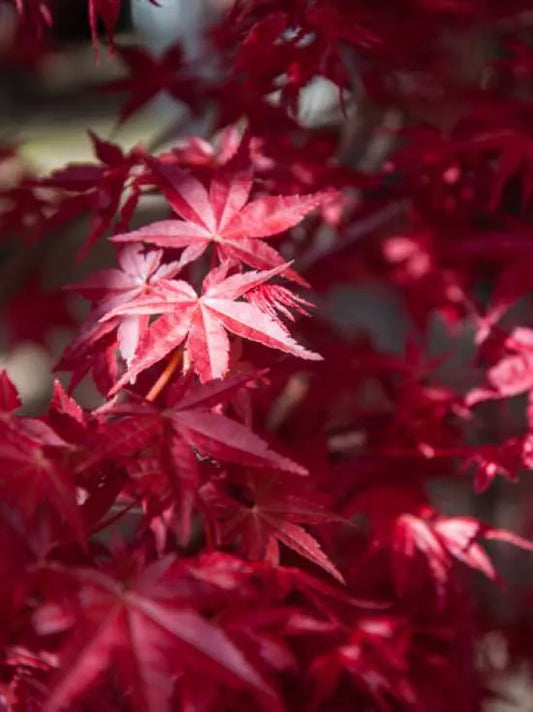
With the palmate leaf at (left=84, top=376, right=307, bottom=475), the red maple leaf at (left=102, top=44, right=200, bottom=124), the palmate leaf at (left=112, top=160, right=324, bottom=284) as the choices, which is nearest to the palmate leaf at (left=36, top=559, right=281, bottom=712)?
the palmate leaf at (left=84, top=376, right=307, bottom=475)

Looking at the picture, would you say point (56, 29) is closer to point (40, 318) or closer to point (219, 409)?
point (40, 318)

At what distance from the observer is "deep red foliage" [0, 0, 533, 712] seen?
24.2 inches

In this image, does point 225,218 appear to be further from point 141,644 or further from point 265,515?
point 141,644

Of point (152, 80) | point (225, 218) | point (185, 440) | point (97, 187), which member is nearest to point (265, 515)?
point (185, 440)

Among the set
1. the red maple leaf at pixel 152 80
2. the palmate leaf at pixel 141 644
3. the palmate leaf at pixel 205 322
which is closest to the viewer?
the palmate leaf at pixel 141 644

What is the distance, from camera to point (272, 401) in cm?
112

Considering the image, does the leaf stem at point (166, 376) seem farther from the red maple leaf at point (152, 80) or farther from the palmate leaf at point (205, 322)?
the red maple leaf at point (152, 80)

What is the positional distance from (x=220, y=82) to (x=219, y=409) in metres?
0.77

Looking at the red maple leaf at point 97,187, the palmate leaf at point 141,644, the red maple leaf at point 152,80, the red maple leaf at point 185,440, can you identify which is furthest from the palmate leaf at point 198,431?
the red maple leaf at point 152,80

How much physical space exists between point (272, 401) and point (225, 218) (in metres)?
0.39

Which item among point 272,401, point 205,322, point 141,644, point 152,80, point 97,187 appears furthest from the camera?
point 152,80

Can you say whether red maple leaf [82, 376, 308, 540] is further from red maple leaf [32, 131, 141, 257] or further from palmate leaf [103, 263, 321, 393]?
red maple leaf [32, 131, 141, 257]

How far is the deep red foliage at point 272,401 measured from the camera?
0.62 metres

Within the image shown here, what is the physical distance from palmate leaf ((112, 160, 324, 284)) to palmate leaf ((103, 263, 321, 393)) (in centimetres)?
5
